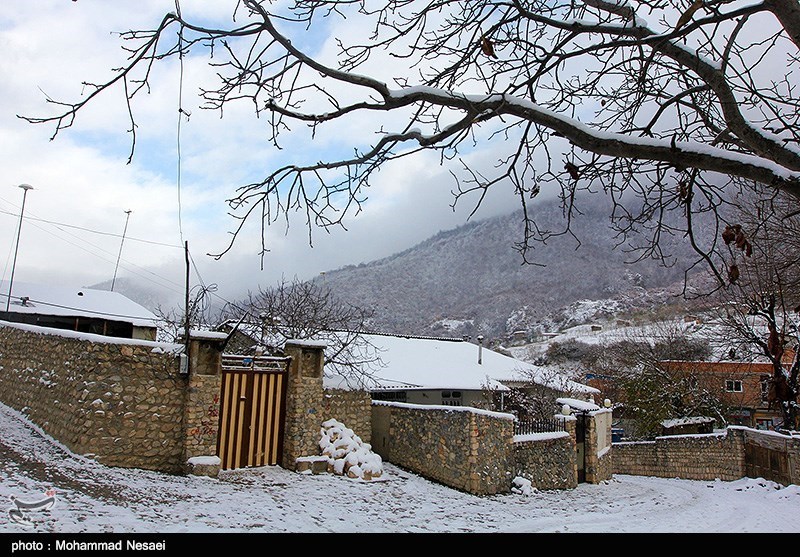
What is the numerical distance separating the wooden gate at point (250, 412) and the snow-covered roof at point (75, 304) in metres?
12.7

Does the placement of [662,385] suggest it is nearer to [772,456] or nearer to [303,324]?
[772,456]

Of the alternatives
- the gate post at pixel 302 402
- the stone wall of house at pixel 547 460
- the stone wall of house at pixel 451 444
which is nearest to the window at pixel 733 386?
the stone wall of house at pixel 547 460

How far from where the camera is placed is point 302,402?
34.3 ft

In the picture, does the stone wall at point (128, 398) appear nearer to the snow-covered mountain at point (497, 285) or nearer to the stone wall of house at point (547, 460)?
the stone wall of house at point (547, 460)

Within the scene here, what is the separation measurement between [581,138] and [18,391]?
37.8 ft

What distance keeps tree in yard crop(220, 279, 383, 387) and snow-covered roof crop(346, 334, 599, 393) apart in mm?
1088

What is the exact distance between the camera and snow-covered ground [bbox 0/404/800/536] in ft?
19.3

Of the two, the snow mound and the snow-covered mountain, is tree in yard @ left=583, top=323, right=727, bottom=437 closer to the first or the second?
the snow mound

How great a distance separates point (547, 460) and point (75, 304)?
66.2 ft

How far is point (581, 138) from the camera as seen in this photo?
414cm

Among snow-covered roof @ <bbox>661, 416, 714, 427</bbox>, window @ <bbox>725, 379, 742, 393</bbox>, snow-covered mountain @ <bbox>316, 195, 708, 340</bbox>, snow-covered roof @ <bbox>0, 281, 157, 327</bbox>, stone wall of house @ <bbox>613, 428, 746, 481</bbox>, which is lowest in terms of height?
stone wall of house @ <bbox>613, 428, 746, 481</bbox>

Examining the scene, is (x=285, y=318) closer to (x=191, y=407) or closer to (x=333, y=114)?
(x=191, y=407)

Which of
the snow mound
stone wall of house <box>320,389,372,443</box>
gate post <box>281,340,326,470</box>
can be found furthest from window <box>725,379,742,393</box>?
gate post <box>281,340,326,470</box>

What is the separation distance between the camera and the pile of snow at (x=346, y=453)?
10397mm
